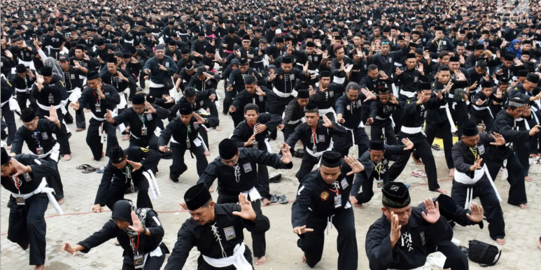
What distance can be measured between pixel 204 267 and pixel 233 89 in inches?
327

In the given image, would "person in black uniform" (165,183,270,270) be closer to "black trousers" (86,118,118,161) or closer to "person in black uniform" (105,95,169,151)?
"person in black uniform" (105,95,169,151)

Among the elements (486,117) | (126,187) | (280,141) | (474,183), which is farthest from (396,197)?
(280,141)

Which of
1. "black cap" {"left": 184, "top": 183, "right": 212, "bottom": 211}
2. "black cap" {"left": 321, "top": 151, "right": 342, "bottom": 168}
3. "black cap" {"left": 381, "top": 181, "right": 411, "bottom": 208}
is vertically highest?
"black cap" {"left": 184, "top": 183, "right": 212, "bottom": 211}

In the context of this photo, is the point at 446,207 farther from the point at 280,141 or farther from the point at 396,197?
the point at 280,141

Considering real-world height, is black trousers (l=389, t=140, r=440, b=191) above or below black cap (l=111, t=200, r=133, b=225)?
below

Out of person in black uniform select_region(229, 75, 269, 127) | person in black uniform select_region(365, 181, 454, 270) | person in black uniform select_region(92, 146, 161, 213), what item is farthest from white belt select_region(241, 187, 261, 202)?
person in black uniform select_region(229, 75, 269, 127)

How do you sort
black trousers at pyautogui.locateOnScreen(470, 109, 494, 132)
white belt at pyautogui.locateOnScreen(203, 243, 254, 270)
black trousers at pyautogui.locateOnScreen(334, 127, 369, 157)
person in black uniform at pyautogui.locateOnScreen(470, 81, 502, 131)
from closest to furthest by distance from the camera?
white belt at pyautogui.locateOnScreen(203, 243, 254, 270) → black trousers at pyautogui.locateOnScreen(334, 127, 369, 157) → person in black uniform at pyautogui.locateOnScreen(470, 81, 502, 131) → black trousers at pyautogui.locateOnScreen(470, 109, 494, 132)

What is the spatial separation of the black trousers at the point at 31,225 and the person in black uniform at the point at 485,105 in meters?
7.87

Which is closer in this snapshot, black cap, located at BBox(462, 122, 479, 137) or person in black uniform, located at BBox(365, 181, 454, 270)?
person in black uniform, located at BBox(365, 181, 454, 270)

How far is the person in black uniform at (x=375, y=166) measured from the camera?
8039 millimetres

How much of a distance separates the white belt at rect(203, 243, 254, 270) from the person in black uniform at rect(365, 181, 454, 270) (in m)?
1.21

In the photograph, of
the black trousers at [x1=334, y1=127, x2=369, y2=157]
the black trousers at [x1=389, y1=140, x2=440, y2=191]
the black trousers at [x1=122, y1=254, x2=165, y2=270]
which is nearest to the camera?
the black trousers at [x1=122, y1=254, x2=165, y2=270]

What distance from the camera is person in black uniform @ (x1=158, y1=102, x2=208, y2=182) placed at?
9164 millimetres

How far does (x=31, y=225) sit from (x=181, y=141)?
10.6ft
